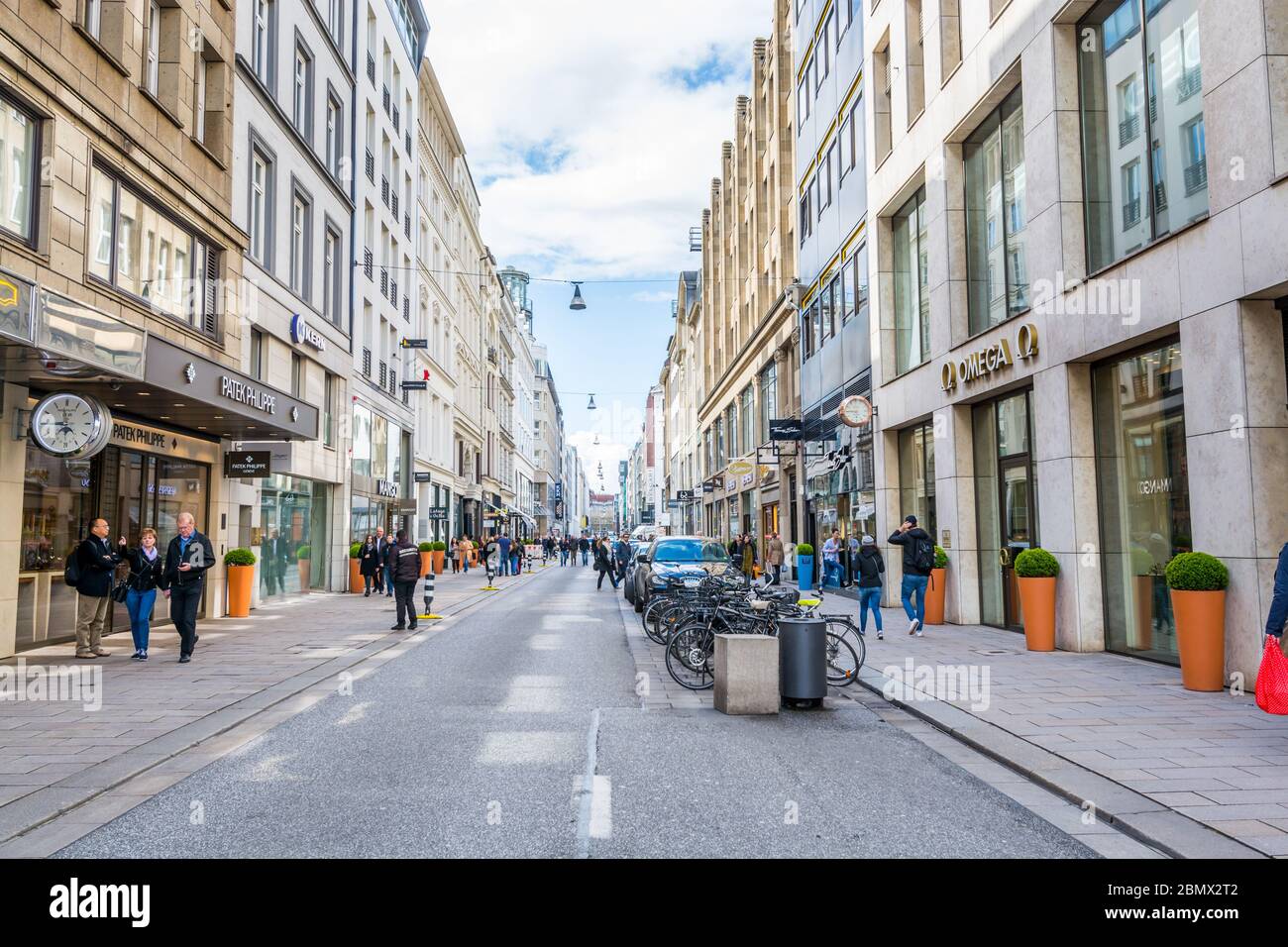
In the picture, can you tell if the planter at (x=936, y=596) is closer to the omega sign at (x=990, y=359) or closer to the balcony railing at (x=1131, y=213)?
the omega sign at (x=990, y=359)

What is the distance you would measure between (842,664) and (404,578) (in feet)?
28.2

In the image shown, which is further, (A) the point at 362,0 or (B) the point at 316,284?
(A) the point at 362,0

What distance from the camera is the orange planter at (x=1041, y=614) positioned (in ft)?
40.3

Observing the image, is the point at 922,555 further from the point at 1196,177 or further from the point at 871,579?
the point at 1196,177

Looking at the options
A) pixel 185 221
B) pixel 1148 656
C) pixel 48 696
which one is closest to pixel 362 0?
pixel 185 221

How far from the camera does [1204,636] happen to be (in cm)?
894

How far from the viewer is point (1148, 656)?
36.6 ft

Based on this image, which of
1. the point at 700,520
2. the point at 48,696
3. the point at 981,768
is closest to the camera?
the point at 981,768

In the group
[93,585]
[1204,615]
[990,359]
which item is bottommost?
[1204,615]

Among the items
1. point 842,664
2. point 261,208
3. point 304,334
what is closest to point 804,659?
point 842,664

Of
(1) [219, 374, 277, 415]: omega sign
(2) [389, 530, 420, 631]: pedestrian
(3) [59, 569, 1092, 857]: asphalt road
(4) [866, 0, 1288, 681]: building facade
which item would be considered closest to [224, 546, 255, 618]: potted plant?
(1) [219, 374, 277, 415]: omega sign

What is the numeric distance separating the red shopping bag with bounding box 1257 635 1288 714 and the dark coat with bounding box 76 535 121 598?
1200 centimetres
